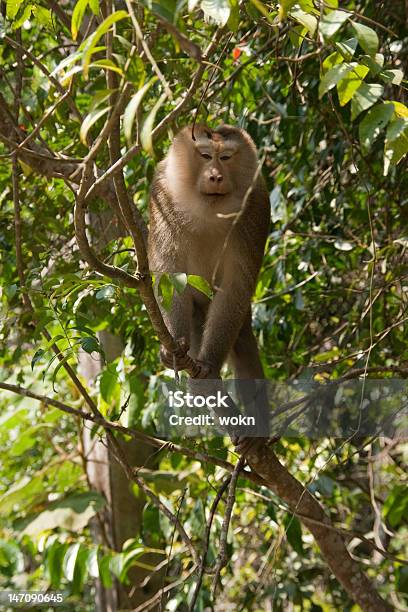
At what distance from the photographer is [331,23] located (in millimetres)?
1624

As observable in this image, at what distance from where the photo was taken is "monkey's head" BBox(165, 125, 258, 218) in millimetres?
3168

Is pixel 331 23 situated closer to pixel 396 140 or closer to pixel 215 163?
pixel 396 140

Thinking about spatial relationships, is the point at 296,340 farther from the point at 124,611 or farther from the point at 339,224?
the point at 124,611

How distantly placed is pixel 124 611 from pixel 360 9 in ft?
12.5

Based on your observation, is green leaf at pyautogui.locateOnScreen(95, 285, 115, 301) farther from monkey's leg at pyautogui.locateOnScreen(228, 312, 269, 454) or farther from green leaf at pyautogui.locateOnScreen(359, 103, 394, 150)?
monkey's leg at pyautogui.locateOnScreen(228, 312, 269, 454)

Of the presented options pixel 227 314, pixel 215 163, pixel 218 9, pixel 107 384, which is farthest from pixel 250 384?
pixel 218 9

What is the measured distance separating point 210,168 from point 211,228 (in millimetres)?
350

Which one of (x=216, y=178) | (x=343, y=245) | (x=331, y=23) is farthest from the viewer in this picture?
(x=343, y=245)

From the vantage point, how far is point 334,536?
344 centimetres

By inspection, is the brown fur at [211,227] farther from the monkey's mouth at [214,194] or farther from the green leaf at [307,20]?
the green leaf at [307,20]

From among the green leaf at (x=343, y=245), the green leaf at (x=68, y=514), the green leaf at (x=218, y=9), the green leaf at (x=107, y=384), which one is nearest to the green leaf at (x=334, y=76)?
the green leaf at (x=218, y=9)

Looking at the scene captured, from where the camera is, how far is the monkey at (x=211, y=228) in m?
3.21

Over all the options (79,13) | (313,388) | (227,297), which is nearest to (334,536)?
(313,388)

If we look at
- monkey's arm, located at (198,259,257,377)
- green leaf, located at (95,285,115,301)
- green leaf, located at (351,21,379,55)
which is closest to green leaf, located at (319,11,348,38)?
green leaf, located at (351,21,379,55)
